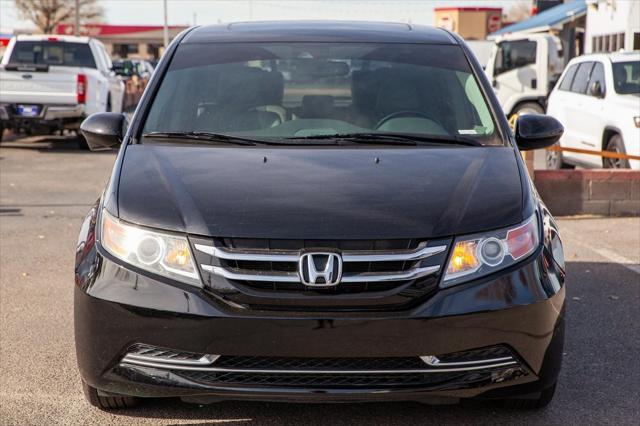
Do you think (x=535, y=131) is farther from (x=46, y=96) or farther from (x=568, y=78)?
(x=46, y=96)

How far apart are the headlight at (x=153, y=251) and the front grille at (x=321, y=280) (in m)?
0.07

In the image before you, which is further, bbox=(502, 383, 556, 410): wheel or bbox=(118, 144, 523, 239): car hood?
bbox=(502, 383, 556, 410): wheel

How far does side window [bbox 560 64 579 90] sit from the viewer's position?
14109 millimetres

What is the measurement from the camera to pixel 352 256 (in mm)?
3672

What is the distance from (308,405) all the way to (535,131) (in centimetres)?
177

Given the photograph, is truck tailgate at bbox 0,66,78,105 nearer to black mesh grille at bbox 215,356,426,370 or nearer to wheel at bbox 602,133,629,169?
wheel at bbox 602,133,629,169

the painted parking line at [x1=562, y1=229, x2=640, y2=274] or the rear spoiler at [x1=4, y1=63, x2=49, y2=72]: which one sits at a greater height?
the rear spoiler at [x1=4, y1=63, x2=49, y2=72]

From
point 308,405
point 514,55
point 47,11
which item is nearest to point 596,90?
point 308,405

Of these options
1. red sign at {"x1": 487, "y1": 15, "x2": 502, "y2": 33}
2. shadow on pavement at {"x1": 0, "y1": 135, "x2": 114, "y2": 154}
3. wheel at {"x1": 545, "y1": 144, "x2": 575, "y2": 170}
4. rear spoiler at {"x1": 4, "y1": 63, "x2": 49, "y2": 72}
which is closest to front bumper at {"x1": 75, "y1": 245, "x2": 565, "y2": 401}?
wheel at {"x1": 545, "y1": 144, "x2": 575, "y2": 170}

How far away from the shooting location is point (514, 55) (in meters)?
21.9

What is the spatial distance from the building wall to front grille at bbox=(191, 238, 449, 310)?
19663 mm

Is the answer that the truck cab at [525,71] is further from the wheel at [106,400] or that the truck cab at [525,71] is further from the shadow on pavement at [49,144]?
the wheel at [106,400]

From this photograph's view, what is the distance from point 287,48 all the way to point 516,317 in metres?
2.17

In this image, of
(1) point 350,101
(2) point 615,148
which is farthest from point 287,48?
(2) point 615,148
